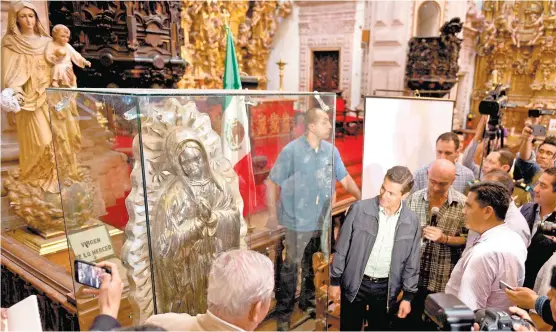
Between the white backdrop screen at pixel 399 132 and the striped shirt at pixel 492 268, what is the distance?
78.2 inches

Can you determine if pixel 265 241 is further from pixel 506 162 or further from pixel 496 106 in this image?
pixel 496 106

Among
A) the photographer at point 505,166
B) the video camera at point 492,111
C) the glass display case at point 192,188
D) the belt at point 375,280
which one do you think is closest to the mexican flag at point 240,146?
the glass display case at point 192,188

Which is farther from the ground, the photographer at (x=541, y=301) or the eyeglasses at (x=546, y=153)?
the eyeglasses at (x=546, y=153)

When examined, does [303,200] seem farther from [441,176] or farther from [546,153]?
[546,153]

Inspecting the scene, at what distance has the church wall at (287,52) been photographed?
471 inches

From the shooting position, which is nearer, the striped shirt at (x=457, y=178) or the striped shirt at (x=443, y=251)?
the striped shirt at (x=443, y=251)

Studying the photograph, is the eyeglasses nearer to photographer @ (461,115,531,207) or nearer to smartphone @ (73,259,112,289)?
photographer @ (461,115,531,207)

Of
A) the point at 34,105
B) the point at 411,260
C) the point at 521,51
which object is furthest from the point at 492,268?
the point at 521,51

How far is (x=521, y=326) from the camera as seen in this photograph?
1.34 meters

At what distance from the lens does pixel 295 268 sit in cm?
308

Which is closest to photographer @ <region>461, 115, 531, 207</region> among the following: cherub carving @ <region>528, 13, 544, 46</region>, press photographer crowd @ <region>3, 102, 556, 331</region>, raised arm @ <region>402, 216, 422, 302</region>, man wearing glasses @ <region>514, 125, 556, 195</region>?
press photographer crowd @ <region>3, 102, 556, 331</region>

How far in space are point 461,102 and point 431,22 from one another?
3531mm

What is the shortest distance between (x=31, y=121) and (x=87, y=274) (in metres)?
2.80

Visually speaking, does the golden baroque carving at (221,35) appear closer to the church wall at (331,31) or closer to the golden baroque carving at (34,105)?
the church wall at (331,31)
